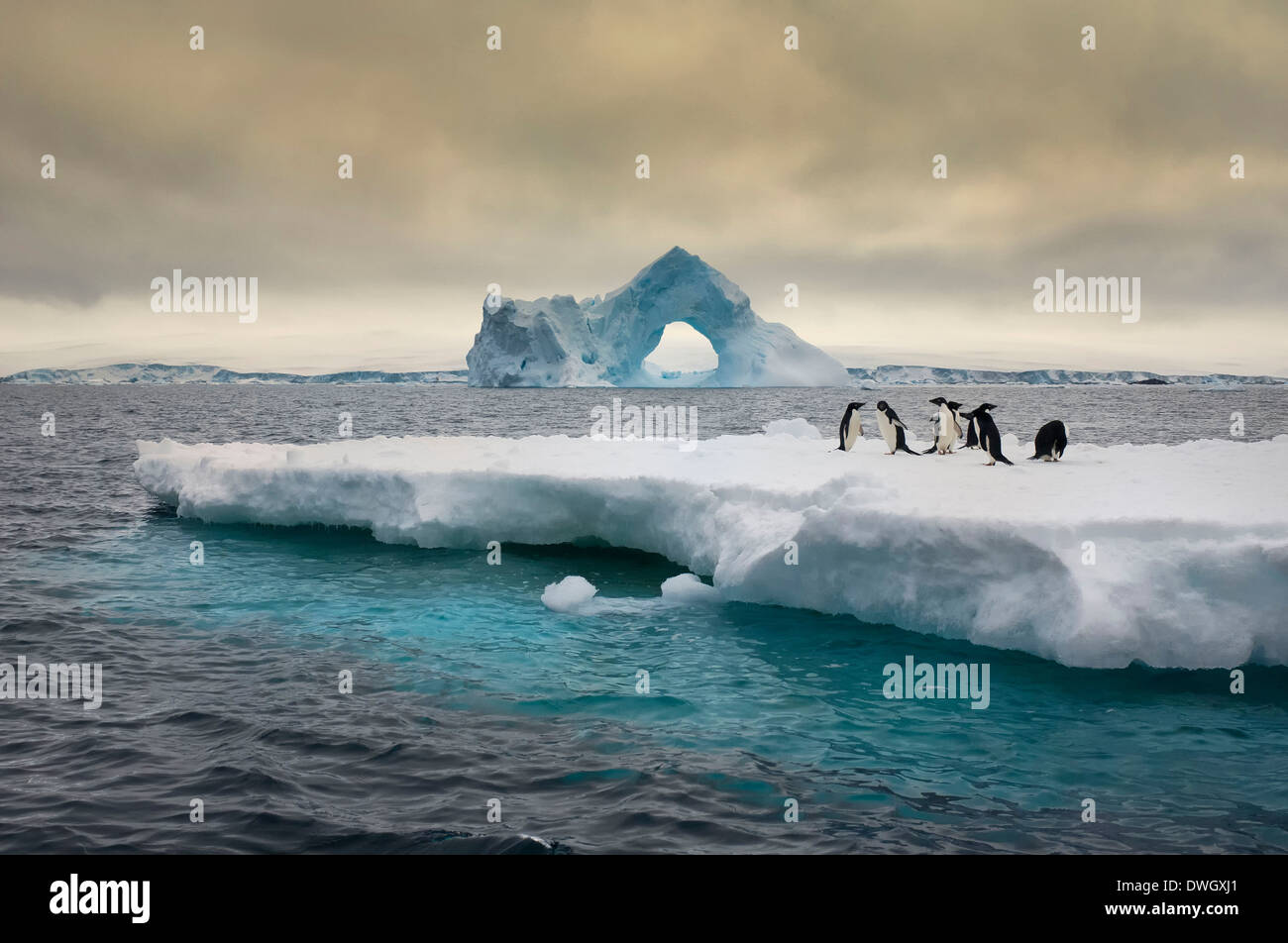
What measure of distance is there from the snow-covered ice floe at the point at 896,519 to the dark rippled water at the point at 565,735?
1.21 feet

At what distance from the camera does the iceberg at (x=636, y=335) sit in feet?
191

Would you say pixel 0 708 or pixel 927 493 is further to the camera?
pixel 927 493

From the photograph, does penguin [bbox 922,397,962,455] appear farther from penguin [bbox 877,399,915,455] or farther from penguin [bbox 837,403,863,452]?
penguin [bbox 837,403,863,452]

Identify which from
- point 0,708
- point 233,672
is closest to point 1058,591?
point 233,672

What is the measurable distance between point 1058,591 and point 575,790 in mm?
4298

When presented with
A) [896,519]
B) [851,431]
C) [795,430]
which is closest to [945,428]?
[851,431]

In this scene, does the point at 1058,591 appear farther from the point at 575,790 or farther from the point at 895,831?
the point at 575,790

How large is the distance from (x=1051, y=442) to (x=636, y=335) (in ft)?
166

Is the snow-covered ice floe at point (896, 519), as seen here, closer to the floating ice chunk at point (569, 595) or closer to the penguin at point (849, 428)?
the floating ice chunk at point (569, 595)

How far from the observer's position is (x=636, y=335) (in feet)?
201

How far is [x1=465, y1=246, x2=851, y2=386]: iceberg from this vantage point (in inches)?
2291

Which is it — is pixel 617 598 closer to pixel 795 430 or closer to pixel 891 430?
pixel 891 430

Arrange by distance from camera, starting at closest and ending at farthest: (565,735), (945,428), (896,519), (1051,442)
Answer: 1. (565,735)
2. (896,519)
3. (1051,442)
4. (945,428)
